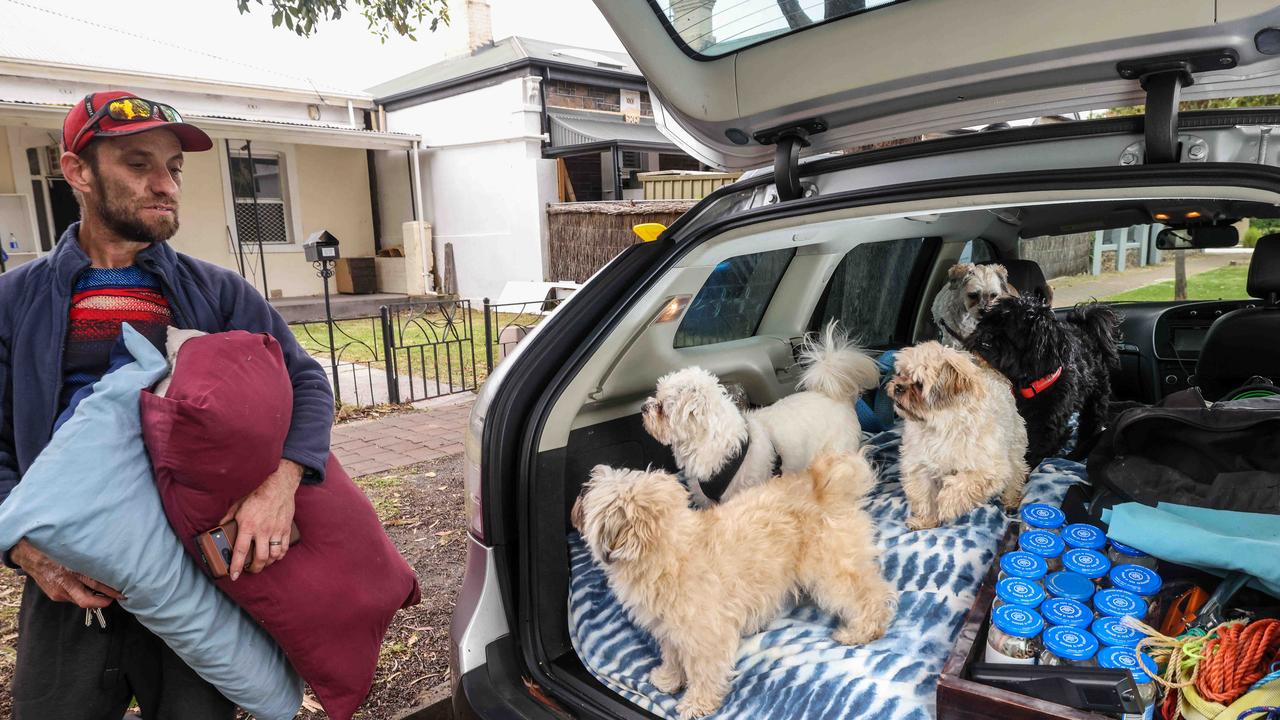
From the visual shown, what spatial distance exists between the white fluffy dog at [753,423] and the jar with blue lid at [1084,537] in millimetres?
915

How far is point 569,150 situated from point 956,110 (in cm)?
1175

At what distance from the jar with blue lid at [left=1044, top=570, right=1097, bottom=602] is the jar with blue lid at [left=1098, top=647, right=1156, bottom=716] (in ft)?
0.75

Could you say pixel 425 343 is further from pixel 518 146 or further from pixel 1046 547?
pixel 1046 547

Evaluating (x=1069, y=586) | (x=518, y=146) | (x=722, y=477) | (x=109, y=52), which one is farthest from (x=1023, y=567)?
(x=109, y=52)

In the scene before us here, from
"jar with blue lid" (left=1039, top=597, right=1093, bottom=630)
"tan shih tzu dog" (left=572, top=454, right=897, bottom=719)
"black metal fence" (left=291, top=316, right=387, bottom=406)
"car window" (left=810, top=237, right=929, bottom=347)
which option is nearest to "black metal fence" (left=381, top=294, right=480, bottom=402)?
"black metal fence" (left=291, top=316, right=387, bottom=406)

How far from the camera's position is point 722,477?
2717 mm

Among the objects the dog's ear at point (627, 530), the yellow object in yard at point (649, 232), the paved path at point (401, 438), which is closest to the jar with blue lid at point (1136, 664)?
the dog's ear at point (627, 530)

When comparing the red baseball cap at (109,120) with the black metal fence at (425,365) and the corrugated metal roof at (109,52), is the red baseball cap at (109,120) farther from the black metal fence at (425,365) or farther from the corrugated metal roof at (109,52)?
the corrugated metal roof at (109,52)

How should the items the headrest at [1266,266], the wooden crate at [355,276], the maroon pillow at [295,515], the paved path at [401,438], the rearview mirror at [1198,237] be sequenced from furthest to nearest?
the wooden crate at [355,276], the paved path at [401,438], the rearview mirror at [1198,237], the headrest at [1266,266], the maroon pillow at [295,515]

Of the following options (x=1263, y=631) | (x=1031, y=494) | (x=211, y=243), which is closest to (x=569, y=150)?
(x=211, y=243)

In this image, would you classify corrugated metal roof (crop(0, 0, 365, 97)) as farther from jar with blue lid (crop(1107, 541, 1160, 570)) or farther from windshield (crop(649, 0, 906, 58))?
jar with blue lid (crop(1107, 541, 1160, 570))

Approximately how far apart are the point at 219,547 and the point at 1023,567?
7.31 feet

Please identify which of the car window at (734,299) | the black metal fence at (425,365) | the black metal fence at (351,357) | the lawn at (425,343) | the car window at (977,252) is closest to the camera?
the car window at (734,299)

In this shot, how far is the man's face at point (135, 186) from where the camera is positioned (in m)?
1.72
